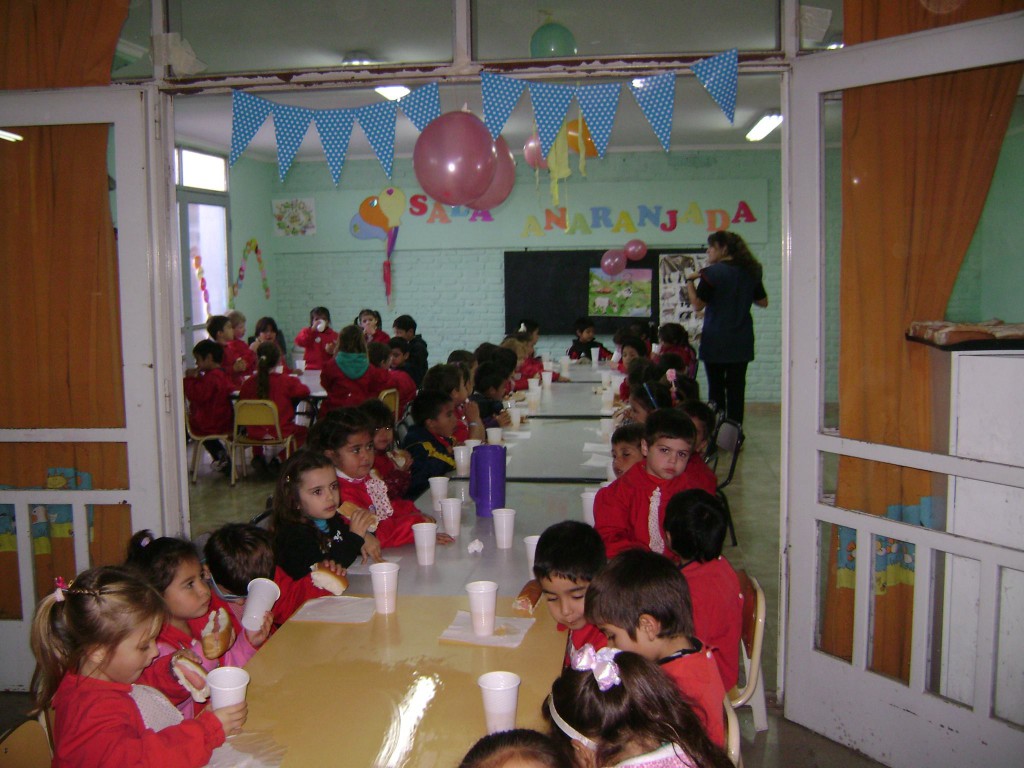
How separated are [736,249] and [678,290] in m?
4.43

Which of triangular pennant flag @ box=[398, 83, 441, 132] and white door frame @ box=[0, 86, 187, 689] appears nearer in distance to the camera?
white door frame @ box=[0, 86, 187, 689]

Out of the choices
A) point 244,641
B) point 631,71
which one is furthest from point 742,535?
point 244,641

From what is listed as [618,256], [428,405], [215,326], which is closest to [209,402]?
[215,326]

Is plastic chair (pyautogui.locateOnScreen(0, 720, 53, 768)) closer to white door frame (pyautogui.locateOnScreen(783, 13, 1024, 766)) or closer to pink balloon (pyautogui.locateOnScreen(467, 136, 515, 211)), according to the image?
white door frame (pyautogui.locateOnScreen(783, 13, 1024, 766))

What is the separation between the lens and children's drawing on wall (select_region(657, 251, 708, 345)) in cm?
1086

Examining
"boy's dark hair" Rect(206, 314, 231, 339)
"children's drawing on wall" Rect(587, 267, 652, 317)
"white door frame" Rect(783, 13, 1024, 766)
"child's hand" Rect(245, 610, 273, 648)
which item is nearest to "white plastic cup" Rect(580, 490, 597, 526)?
"white door frame" Rect(783, 13, 1024, 766)

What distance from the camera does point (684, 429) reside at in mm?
3121

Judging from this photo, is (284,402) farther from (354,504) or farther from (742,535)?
(354,504)

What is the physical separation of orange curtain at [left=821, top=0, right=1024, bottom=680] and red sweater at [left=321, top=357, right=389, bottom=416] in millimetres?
4132

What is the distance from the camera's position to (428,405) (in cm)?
434

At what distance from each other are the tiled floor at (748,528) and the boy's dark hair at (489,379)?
1.74 meters

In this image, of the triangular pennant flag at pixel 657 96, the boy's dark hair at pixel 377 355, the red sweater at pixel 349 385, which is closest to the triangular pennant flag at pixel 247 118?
the triangular pennant flag at pixel 657 96

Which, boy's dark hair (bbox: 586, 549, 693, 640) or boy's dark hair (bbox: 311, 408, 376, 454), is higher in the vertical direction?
boy's dark hair (bbox: 311, 408, 376, 454)

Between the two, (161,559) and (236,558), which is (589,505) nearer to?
(236,558)
